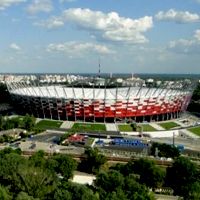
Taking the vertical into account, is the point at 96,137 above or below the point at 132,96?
below

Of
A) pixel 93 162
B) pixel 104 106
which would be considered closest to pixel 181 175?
pixel 93 162

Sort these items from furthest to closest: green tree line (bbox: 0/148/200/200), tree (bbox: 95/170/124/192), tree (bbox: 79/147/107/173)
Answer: tree (bbox: 79/147/107/173)
tree (bbox: 95/170/124/192)
green tree line (bbox: 0/148/200/200)

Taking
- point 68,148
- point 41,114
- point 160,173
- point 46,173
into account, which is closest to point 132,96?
point 41,114

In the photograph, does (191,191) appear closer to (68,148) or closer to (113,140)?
(68,148)

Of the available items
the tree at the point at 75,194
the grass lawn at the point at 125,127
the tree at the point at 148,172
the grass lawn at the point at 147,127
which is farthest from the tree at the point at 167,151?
the grass lawn at the point at 125,127

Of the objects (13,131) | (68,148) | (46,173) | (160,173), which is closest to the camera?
(46,173)

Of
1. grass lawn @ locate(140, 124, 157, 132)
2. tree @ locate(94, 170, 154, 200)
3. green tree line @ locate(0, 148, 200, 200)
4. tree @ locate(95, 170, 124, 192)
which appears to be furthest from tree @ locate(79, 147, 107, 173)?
grass lawn @ locate(140, 124, 157, 132)

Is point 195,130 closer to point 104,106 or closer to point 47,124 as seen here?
point 104,106

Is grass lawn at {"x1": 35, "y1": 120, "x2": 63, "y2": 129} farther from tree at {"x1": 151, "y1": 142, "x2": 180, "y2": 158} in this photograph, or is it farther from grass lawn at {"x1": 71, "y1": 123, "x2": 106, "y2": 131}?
tree at {"x1": 151, "y1": 142, "x2": 180, "y2": 158}
